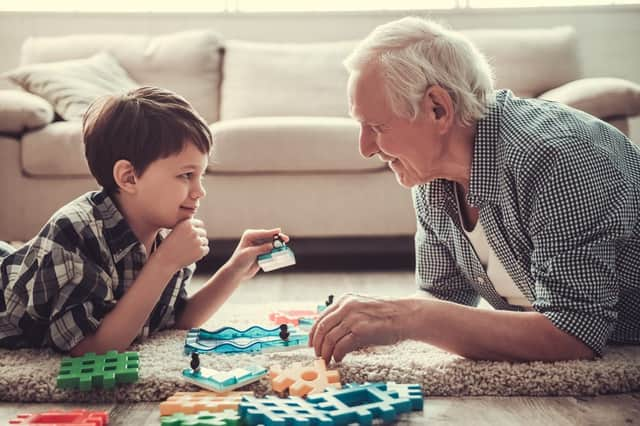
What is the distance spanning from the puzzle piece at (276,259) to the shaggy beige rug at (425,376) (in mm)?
274

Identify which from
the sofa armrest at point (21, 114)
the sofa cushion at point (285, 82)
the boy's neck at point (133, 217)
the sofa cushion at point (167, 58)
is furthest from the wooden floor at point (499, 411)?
the sofa cushion at point (167, 58)

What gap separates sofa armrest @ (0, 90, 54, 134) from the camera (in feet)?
9.50

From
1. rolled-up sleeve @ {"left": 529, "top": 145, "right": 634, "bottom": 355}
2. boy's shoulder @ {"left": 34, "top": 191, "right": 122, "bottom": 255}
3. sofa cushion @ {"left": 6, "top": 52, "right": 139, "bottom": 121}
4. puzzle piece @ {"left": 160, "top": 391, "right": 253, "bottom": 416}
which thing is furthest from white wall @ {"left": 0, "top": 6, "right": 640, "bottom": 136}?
puzzle piece @ {"left": 160, "top": 391, "right": 253, "bottom": 416}

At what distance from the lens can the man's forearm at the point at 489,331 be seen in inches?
50.8

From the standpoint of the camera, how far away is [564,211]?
1292 millimetres

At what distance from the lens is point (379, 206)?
2977mm

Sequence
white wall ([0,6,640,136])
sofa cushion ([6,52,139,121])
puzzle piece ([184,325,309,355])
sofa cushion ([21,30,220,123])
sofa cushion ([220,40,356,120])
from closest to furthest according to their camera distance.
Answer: puzzle piece ([184,325,309,355]), sofa cushion ([6,52,139,121]), sofa cushion ([220,40,356,120]), sofa cushion ([21,30,220,123]), white wall ([0,6,640,136])

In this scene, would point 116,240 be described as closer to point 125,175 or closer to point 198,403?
point 125,175

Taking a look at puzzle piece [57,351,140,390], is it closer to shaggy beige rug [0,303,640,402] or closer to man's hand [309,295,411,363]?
shaggy beige rug [0,303,640,402]

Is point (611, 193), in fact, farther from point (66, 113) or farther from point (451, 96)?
point (66, 113)

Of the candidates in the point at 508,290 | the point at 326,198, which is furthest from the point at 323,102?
the point at 508,290

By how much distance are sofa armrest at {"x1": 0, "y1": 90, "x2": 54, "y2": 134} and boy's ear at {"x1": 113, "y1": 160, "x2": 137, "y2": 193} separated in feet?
4.98

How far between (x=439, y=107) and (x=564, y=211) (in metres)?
0.30

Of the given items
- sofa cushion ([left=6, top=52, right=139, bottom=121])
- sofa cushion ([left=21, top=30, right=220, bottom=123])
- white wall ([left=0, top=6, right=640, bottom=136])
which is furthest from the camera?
white wall ([left=0, top=6, right=640, bottom=136])
